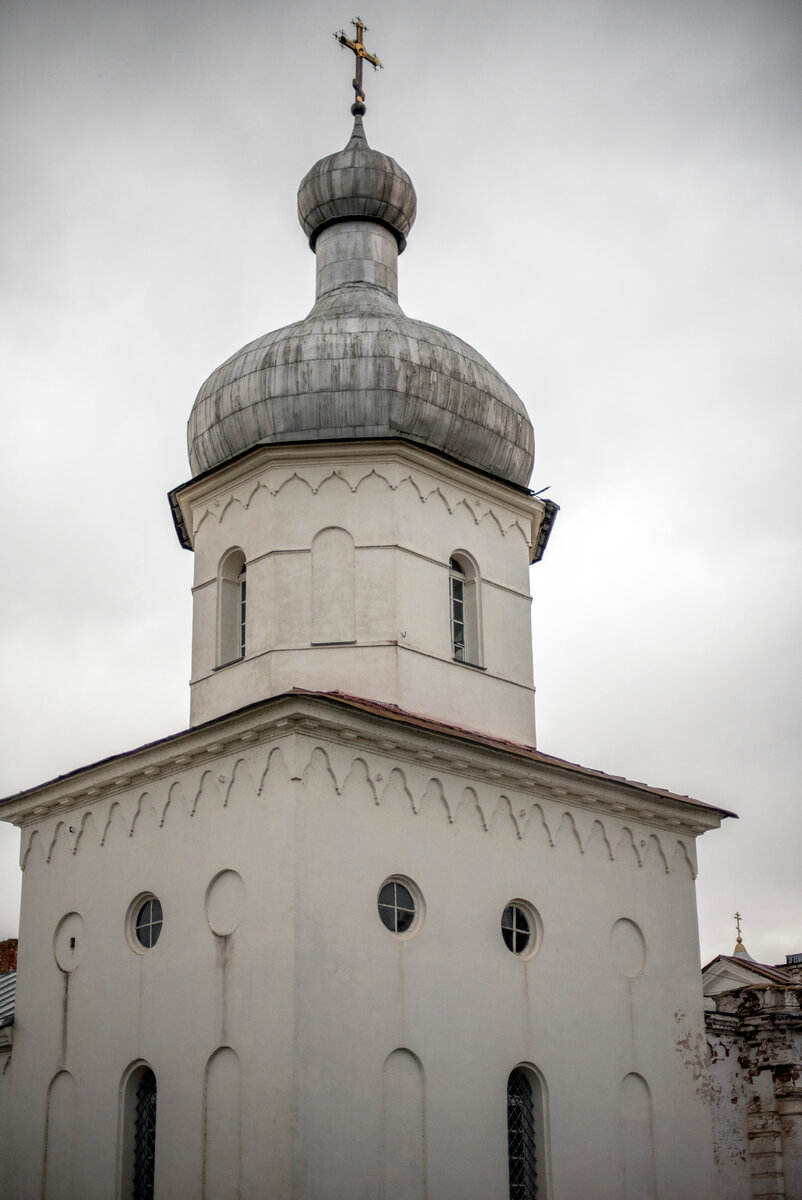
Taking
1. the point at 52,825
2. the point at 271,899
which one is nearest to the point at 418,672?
the point at 271,899

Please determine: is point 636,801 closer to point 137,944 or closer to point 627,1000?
point 627,1000

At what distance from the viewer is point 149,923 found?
1705 centimetres

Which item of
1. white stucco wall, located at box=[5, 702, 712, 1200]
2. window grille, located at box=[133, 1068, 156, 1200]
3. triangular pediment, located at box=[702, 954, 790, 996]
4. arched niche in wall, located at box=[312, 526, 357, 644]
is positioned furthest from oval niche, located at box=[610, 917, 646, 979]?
triangular pediment, located at box=[702, 954, 790, 996]

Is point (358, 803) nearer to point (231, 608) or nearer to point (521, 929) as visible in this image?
point (521, 929)

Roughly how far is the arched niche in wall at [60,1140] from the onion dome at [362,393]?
8837 mm

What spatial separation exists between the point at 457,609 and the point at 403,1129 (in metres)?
7.19

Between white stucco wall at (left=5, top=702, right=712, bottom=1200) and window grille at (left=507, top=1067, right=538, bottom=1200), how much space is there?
29 centimetres

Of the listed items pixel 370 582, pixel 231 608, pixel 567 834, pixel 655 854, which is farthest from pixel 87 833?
pixel 655 854

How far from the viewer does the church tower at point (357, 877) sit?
15.1 meters

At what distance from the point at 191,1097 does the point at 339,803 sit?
3.68 m

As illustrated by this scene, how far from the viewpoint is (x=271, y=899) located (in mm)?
15164

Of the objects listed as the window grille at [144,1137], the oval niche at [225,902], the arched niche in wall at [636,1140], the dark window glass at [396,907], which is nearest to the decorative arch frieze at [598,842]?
the arched niche in wall at [636,1140]

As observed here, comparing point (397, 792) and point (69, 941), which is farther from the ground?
point (397, 792)

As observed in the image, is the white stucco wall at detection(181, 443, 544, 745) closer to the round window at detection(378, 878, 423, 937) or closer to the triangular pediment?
the round window at detection(378, 878, 423, 937)
